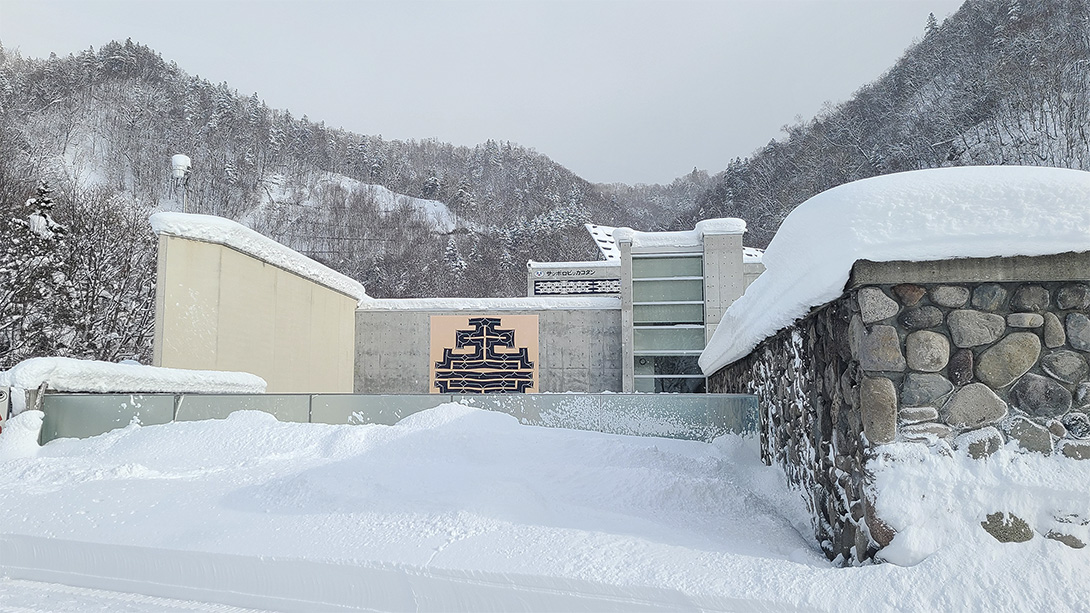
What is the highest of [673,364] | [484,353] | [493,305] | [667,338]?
[493,305]

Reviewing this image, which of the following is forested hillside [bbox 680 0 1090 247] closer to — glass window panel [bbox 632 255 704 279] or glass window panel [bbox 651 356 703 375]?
glass window panel [bbox 632 255 704 279]

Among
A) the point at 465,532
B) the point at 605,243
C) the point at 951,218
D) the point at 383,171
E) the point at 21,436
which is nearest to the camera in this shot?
the point at 951,218

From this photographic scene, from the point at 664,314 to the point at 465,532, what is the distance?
33.4 feet

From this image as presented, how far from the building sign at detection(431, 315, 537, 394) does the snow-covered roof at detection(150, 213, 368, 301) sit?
286cm

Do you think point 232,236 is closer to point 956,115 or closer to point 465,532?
point 465,532

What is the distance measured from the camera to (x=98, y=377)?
6.23 meters

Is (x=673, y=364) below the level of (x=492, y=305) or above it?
below

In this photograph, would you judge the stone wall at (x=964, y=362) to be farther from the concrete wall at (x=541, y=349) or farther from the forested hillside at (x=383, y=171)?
the forested hillside at (x=383, y=171)

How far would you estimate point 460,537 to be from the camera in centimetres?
311

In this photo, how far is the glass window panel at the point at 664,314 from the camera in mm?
12914

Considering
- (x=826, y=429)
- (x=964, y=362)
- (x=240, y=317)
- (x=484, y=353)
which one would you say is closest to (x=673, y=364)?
(x=484, y=353)

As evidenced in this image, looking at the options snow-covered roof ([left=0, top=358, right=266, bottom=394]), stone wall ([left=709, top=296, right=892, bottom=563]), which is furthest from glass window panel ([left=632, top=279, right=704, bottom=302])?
stone wall ([left=709, top=296, right=892, bottom=563])

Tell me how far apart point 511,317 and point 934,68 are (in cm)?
3575

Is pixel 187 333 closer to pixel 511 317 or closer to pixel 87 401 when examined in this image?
pixel 87 401
